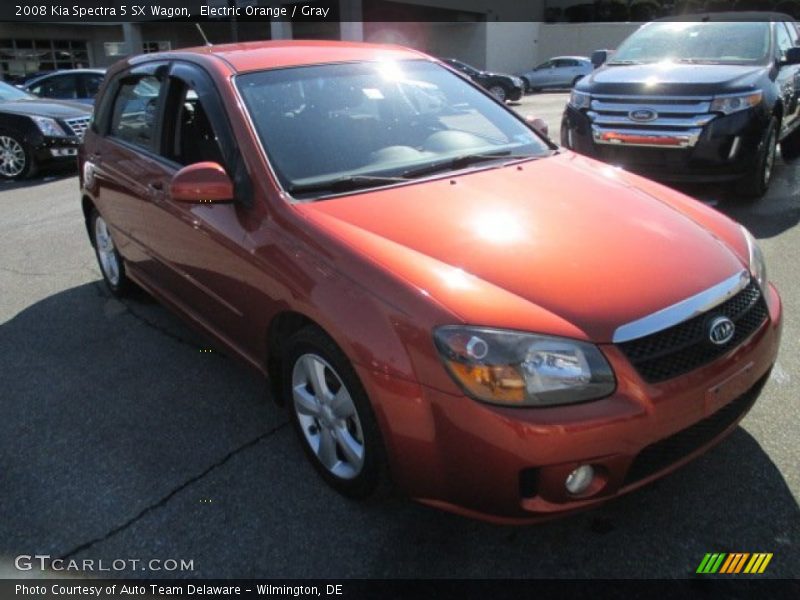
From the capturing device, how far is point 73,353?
4027 mm

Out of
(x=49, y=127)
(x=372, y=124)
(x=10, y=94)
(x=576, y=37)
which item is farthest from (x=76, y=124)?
(x=576, y=37)

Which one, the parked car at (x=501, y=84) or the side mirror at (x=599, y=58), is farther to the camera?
the parked car at (x=501, y=84)

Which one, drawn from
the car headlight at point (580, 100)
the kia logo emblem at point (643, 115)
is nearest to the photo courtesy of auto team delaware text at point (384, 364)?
the kia logo emblem at point (643, 115)

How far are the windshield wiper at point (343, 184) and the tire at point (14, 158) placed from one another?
8.35 meters

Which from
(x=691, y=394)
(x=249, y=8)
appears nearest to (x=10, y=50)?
(x=249, y=8)

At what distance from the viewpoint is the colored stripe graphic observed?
7.30ft

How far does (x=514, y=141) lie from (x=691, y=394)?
1.81m

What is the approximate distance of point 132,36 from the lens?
30.3 metres

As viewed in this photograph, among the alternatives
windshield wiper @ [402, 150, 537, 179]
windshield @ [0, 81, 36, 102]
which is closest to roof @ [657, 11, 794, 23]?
windshield wiper @ [402, 150, 537, 179]

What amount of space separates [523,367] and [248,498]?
1.31 metres

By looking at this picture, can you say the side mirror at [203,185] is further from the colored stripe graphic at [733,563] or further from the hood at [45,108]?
the hood at [45,108]

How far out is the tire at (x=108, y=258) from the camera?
466cm

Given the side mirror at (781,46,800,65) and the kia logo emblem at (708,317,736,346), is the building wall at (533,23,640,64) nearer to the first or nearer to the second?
the side mirror at (781,46,800,65)

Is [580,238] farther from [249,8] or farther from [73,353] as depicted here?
[249,8]
